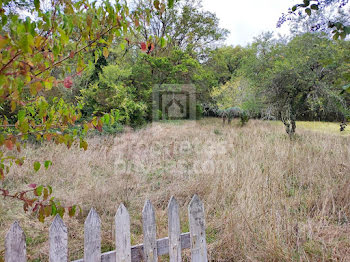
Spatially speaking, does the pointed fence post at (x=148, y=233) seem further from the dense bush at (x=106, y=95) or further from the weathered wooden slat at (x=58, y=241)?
the dense bush at (x=106, y=95)

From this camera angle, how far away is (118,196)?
3.21 m

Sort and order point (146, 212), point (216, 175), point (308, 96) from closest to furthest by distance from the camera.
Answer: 1. point (146, 212)
2. point (216, 175)
3. point (308, 96)

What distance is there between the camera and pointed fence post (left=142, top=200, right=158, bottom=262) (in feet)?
5.05

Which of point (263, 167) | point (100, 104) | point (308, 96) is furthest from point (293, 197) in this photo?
point (100, 104)

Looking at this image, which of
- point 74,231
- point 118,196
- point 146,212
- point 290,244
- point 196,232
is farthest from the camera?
point 118,196

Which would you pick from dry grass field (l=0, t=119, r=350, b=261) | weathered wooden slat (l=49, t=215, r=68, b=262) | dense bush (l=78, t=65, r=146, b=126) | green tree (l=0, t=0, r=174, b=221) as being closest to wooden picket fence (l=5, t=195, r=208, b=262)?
weathered wooden slat (l=49, t=215, r=68, b=262)

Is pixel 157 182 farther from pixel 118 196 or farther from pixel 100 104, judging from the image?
pixel 100 104

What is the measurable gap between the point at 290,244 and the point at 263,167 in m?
1.98

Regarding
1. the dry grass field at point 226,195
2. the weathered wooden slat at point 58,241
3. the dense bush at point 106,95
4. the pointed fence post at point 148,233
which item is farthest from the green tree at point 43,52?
the dense bush at point 106,95

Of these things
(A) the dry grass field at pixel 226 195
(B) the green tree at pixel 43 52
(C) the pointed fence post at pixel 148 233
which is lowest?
(A) the dry grass field at pixel 226 195

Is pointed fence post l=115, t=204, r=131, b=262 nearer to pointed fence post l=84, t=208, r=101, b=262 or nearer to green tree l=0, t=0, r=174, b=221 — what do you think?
pointed fence post l=84, t=208, r=101, b=262

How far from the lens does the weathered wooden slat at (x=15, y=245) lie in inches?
48.4

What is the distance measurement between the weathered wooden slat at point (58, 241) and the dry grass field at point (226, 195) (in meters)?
0.93

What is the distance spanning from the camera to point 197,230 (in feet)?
5.54
